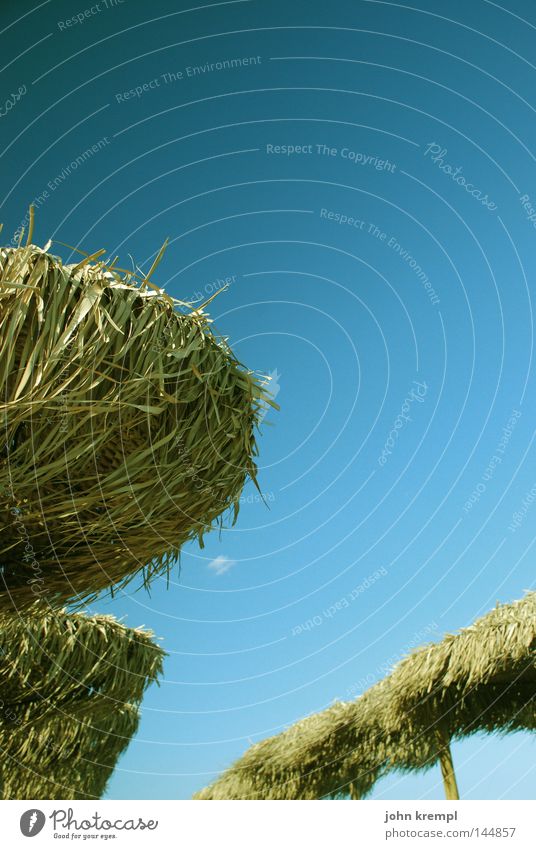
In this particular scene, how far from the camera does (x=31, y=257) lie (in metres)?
1.75

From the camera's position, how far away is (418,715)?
22.2 ft

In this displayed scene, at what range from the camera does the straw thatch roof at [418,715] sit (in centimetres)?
573

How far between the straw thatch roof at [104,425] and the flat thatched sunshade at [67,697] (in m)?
2.20

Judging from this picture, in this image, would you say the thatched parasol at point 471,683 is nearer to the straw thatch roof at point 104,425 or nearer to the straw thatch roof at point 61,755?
the straw thatch roof at point 61,755

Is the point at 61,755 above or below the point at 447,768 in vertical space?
below

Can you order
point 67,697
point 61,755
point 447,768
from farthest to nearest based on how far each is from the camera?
point 447,768 < point 61,755 < point 67,697

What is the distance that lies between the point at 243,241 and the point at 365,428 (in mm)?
1514

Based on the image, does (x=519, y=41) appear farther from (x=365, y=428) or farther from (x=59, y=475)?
(x=59, y=475)
